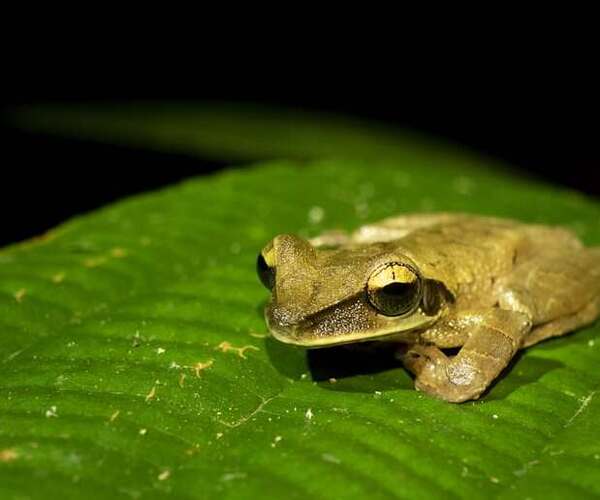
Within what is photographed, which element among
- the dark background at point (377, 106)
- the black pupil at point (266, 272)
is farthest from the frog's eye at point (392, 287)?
the dark background at point (377, 106)

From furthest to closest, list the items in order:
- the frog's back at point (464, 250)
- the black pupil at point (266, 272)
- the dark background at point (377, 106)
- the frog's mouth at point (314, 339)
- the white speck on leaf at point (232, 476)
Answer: the dark background at point (377, 106), the frog's back at point (464, 250), the black pupil at point (266, 272), the frog's mouth at point (314, 339), the white speck on leaf at point (232, 476)

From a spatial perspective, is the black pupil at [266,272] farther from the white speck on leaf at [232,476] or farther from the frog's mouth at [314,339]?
the white speck on leaf at [232,476]

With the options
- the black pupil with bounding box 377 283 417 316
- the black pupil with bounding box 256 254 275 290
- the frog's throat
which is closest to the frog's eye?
the black pupil with bounding box 377 283 417 316

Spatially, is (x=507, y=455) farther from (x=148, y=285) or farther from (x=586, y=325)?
(x=148, y=285)

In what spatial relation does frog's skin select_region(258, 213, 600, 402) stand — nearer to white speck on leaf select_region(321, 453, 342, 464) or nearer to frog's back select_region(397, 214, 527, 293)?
frog's back select_region(397, 214, 527, 293)

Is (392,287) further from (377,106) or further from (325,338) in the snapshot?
(377,106)

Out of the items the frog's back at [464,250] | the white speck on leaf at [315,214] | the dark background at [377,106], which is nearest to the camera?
the frog's back at [464,250]

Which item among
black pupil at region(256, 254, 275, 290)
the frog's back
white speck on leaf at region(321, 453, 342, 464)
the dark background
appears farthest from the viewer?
the dark background
